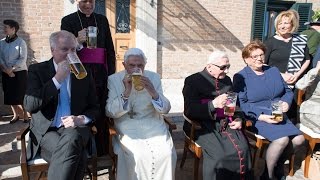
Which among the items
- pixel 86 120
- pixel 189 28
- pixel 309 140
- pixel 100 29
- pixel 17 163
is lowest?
pixel 17 163

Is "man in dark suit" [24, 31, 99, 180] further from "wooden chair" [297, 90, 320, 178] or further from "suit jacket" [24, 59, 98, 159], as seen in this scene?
"wooden chair" [297, 90, 320, 178]

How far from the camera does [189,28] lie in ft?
25.3

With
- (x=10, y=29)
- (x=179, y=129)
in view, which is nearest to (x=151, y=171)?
(x=179, y=129)

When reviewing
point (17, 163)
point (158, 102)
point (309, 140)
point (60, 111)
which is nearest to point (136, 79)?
point (158, 102)

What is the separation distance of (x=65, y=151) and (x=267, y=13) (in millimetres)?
7667

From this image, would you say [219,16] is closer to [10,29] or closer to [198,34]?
[198,34]

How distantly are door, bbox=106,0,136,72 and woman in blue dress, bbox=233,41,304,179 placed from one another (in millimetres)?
4321

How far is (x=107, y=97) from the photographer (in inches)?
124

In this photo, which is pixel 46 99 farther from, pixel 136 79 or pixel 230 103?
pixel 230 103

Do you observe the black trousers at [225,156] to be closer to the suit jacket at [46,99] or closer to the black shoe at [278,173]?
the black shoe at [278,173]

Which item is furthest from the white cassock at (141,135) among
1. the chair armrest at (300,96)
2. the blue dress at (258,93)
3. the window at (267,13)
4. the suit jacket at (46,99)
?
the window at (267,13)

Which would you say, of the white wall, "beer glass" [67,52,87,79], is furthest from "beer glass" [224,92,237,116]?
the white wall

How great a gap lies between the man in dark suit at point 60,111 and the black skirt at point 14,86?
10.1 ft

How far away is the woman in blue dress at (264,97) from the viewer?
3293 mm
